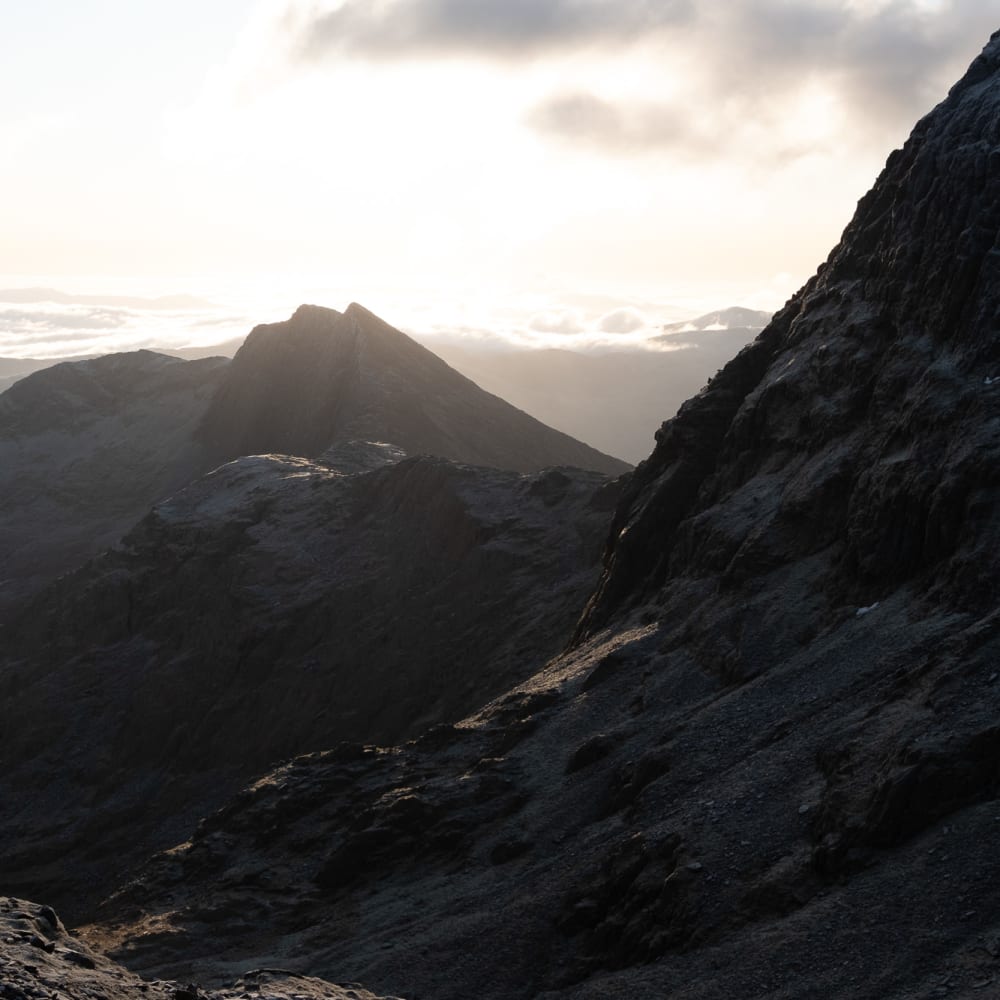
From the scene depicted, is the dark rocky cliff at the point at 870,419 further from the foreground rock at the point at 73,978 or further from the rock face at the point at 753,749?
the foreground rock at the point at 73,978

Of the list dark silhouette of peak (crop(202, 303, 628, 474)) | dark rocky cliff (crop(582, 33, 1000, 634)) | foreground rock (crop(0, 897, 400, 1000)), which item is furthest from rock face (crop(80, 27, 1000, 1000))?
dark silhouette of peak (crop(202, 303, 628, 474))

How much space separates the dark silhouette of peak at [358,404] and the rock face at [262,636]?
31.7 meters

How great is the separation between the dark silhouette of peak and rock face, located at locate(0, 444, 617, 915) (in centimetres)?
3174

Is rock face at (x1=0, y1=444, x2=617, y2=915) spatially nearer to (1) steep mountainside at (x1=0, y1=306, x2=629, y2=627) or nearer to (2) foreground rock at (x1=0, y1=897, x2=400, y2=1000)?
(1) steep mountainside at (x1=0, y1=306, x2=629, y2=627)

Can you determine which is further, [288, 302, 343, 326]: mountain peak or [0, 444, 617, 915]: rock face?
[288, 302, 343, 326]: mountain peak

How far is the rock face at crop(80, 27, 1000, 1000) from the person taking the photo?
105 feet

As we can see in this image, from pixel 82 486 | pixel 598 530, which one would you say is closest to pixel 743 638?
pixel 598 530

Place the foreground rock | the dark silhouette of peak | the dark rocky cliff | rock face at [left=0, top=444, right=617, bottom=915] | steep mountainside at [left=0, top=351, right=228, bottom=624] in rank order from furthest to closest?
steep mountainside at [left=0, top=351, right=228, bottom=624] → the dark silhouette of peak → rock face at [left=0, top=444, right=617, bottom=915] → the dark rocky cliff → the foreground rock


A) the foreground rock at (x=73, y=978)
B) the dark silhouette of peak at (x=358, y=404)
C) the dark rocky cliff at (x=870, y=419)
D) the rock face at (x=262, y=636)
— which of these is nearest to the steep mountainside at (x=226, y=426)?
the dark silhouette of peak at (x=358, y=404)

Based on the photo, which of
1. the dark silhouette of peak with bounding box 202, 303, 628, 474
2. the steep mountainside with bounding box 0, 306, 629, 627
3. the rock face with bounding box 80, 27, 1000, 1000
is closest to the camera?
the rock face with bounding box 80, 27, 1000, 1000

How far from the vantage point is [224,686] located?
84.6 m

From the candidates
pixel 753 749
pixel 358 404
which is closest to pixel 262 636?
pixel 753 749

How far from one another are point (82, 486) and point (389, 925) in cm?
11709

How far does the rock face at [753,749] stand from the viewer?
105 feet
